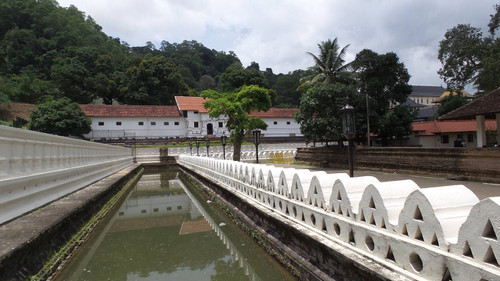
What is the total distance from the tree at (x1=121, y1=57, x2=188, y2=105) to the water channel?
131 ft

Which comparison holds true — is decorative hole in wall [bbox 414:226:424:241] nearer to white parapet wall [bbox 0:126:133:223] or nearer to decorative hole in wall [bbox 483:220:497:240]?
decorative hole in wall [bbox 483:220:497:240]

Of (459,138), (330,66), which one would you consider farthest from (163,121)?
(459,138)

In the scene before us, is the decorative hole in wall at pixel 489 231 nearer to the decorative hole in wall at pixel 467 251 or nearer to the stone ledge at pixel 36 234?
the decorative hole in wall at pixel 467 251

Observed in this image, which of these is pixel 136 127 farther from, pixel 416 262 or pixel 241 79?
pixel 416 262

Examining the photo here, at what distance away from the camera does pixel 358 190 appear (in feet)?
9.29

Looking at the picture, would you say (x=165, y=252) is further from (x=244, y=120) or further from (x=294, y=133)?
(x=294, y=133)

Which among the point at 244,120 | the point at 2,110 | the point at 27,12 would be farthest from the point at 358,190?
the point at 27,12

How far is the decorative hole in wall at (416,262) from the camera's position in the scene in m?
1.99

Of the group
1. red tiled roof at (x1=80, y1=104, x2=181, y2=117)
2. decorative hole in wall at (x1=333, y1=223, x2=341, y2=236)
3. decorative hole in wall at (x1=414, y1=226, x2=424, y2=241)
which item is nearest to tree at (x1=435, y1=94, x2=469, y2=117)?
red tiled roof at (x1=80, y1=104, x2=181, y2=117)

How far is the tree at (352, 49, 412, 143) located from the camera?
2114cm

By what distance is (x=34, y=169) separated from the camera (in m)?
4.82

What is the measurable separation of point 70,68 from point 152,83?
1060cm

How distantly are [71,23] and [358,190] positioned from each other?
72.9 m

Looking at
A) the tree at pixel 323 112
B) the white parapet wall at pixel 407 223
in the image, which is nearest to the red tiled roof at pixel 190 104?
the tree at pixel 323 112
